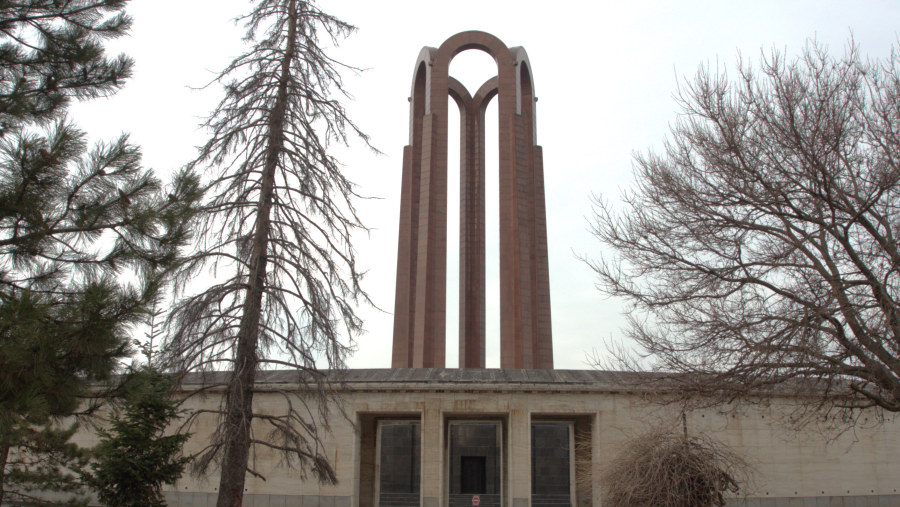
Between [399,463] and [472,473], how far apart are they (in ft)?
10.2

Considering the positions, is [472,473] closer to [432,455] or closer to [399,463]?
[399,463]

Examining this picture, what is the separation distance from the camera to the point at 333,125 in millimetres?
12109

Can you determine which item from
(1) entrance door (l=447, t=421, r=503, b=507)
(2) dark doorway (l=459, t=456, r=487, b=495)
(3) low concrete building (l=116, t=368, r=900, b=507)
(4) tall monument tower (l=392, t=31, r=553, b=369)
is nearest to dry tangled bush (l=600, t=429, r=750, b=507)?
(3) low concrete building (l=116, t=368, r=900, b=507)

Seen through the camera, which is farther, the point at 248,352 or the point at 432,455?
the point at 432,455

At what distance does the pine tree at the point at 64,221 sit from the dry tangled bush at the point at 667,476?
315 inches

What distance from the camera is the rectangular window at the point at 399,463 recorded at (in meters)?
23.4

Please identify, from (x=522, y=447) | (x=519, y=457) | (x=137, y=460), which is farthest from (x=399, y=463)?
(x=137, y=460)

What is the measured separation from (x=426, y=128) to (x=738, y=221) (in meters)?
20.6

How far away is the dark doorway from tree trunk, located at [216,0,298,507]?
1502cm

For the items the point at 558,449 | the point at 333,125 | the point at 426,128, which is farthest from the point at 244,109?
the point at 426,128

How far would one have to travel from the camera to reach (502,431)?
2422 cm

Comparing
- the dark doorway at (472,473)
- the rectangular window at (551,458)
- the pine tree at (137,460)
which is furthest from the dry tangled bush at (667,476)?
the dark doorway at (472,473)

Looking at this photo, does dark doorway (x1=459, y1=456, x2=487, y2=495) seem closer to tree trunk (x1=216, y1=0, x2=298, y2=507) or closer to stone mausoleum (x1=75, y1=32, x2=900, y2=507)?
stone mausoleum (x1=75, y1=32, x2=900, y2=507)

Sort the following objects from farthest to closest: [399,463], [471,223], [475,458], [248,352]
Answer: [471,223], [475,458], [399,463], [248,352]
